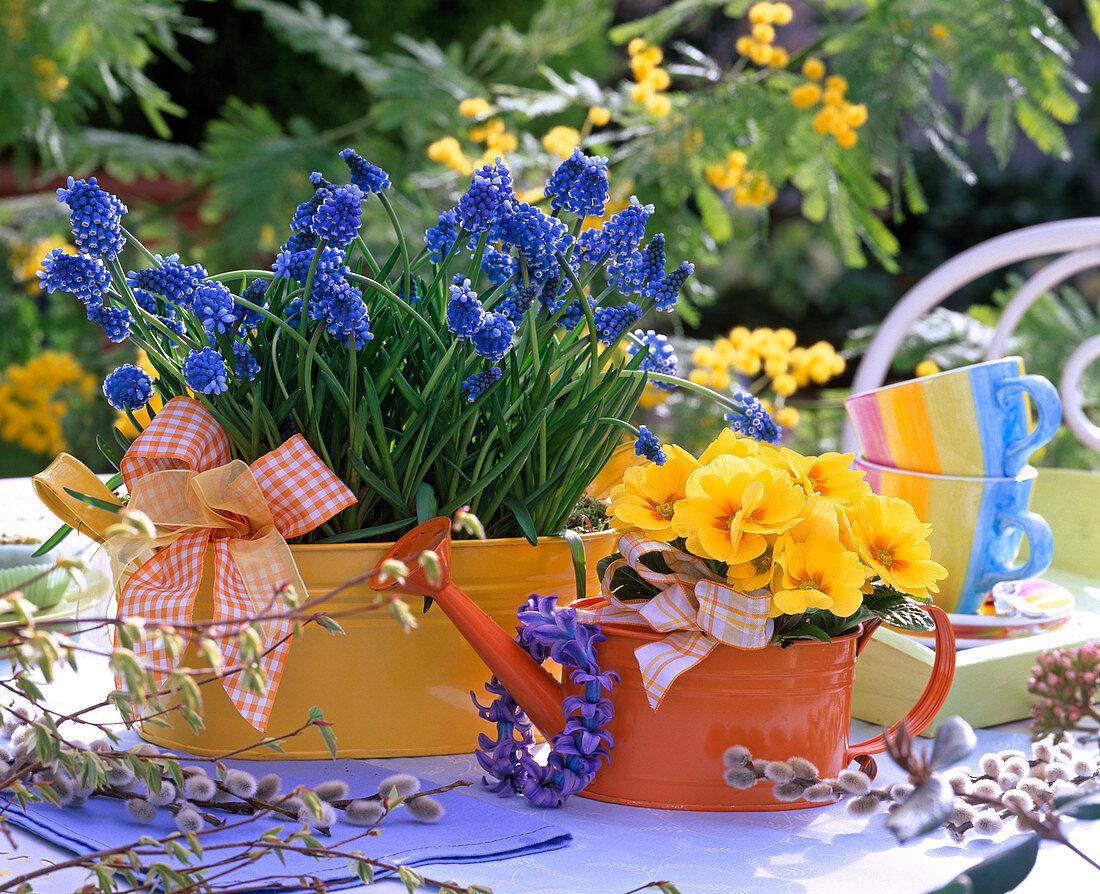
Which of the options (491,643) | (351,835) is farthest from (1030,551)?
(351,835)

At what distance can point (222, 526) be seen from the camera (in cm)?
68

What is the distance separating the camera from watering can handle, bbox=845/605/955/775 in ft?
2.21

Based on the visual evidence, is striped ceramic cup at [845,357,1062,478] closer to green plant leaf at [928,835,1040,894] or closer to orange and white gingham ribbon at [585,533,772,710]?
orange and white gingham ribbon at [585,533,772,710]

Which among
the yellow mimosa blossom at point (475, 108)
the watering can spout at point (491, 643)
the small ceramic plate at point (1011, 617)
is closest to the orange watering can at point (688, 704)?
the watering can spout at point (491, 643)

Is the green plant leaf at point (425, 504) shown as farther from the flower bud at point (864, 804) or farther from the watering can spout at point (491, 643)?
the flower bud at point (864, 804)

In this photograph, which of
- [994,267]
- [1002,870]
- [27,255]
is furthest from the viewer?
[27,255]

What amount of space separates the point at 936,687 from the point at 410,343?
0.39 m

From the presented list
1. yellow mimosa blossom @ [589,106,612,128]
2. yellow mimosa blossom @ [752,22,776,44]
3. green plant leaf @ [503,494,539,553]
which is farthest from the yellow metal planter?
yellow mimosa blossom @ [589,106,612,128]

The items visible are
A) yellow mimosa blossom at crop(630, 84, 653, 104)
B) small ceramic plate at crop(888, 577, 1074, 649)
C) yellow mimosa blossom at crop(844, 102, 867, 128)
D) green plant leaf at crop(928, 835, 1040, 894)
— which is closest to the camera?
green plant leaf at crop(928, 835, 1040, 894)

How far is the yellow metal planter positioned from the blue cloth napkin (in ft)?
Result: 0.22

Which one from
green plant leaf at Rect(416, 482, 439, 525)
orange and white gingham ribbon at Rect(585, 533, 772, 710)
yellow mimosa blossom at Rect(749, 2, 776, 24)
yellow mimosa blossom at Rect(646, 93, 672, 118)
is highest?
yellow mimosa blossom at Rect(749, 2, 776, 24)

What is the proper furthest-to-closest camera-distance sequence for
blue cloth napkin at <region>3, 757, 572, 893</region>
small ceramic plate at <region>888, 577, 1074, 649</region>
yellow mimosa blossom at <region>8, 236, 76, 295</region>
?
1. yellow mimosa blossom at <region>8, 236, 76, 295</region>
2. small ceramic plate at <region>888, 577, 1074, 649</region>
3. blue cloth napkin at <region>3, 757, 572, 893</region>

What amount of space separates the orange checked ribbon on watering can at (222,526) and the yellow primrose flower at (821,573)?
26cm

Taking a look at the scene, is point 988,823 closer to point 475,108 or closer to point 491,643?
point 491,643
